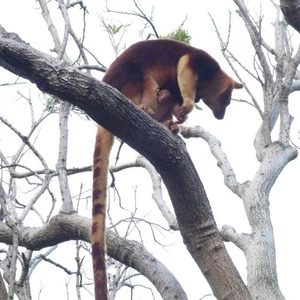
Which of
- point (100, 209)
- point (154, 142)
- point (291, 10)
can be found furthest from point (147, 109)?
point (291, 10)

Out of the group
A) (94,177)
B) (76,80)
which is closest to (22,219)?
(94,177)

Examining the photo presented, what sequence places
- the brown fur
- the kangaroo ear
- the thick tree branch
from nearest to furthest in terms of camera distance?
the thick tree branch
the brown fur
the kangaroo ear

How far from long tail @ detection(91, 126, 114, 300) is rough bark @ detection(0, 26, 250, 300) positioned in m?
0.45

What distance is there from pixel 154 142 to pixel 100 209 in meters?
0.69

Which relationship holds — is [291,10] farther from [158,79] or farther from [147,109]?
[158,79]

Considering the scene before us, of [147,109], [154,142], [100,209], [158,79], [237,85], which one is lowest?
[154,142]

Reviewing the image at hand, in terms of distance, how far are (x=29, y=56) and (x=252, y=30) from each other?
7.92 feet

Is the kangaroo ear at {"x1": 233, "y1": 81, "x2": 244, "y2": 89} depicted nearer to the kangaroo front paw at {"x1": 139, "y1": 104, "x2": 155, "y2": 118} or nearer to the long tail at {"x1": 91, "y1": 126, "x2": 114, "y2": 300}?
the kangaroo front paw at {"x1": 139, "y1": 104, "x2": 155, "y2": 118}

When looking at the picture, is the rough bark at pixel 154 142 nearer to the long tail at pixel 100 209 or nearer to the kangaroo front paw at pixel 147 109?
the long tail at pixel 100 209

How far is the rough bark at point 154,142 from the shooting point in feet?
9.09

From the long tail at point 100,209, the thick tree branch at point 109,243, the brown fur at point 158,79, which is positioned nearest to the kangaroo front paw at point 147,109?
the brown fur at point 158,79

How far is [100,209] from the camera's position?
11.7 feet

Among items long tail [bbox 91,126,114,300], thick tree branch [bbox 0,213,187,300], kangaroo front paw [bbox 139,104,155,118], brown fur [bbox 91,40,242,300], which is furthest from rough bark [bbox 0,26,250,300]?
kangaroo front paw [bbox 139,104,155,118]

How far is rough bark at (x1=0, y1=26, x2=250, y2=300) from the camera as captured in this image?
277 cm
